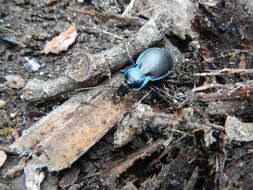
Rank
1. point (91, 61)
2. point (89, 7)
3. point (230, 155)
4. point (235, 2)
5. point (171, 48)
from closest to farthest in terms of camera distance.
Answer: point (230, 155) → point (91, 61) → point (235, 2) → point (171, 48) → point (89, 7)

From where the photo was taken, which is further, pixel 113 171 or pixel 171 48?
A: pixel 171 48

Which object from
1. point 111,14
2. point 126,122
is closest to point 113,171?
point 126,122

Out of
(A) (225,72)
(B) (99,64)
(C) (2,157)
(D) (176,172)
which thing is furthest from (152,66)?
(C) (2,157)

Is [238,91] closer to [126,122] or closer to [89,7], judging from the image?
[126,122]

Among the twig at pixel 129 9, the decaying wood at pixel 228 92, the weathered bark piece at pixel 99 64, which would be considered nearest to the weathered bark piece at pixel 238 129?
the decaying wood at pixel 228 92

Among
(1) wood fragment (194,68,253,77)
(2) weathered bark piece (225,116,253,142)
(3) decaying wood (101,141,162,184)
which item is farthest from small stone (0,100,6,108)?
(2) weathered bark piece (225,116,253,142)
